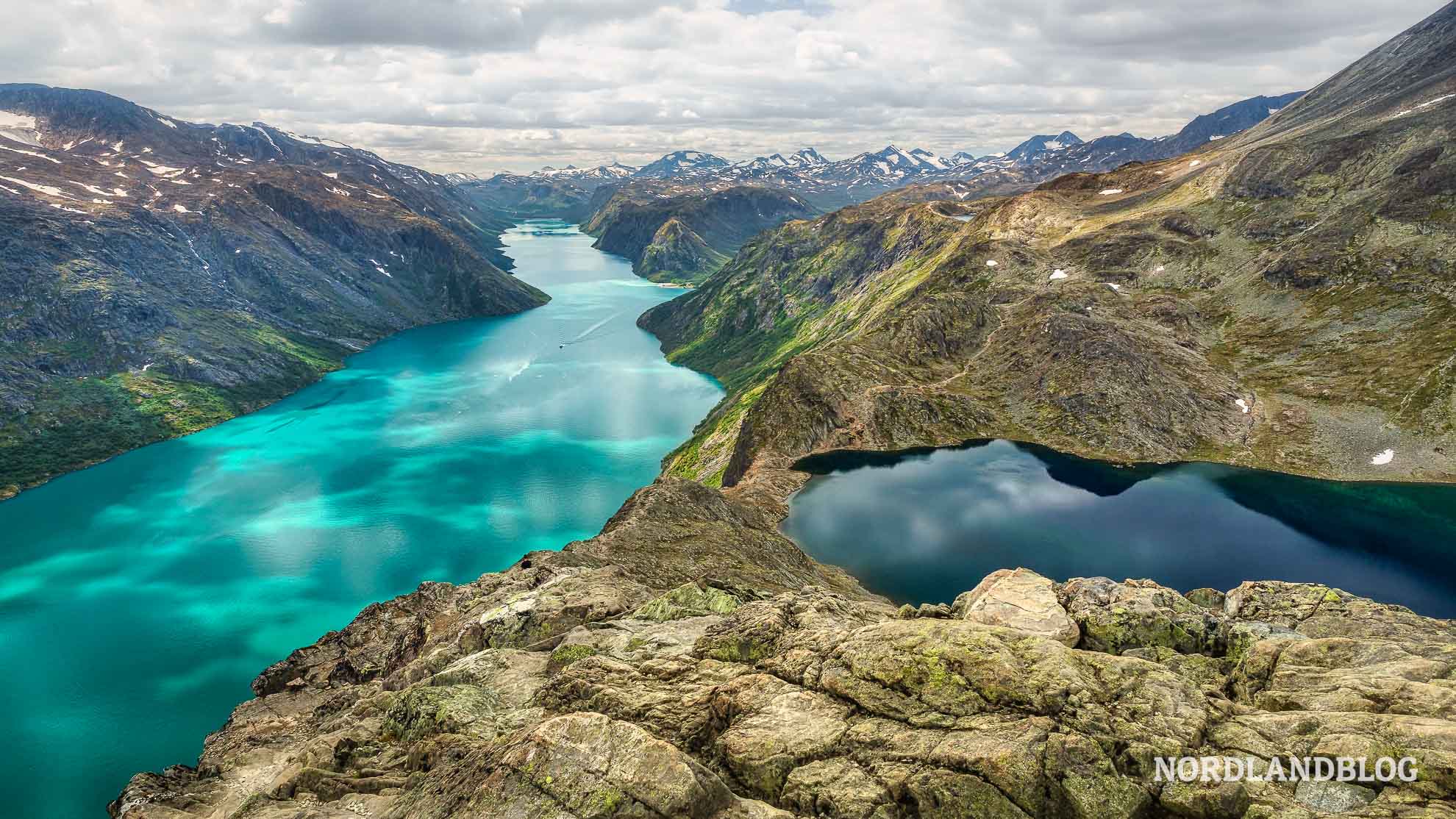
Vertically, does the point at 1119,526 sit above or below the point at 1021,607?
below

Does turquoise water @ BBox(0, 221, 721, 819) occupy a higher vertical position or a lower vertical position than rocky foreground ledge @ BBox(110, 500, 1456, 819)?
lower

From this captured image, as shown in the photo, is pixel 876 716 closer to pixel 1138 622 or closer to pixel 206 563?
pixel 1138 622

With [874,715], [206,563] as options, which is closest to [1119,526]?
[874,715]

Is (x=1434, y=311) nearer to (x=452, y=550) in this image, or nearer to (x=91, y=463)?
(x=452, y=550)

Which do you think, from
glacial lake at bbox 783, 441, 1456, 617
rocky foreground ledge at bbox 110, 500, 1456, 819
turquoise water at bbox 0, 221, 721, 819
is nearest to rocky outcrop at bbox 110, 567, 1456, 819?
rocky foreground ledge at bbox 110, 500, 1456, 819

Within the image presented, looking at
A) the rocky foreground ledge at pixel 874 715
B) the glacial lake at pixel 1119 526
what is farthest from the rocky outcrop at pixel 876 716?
the glacial lake at pixel 1119 526

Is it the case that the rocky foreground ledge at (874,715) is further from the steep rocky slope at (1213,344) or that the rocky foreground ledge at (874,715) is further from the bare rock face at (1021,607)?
the steep rocky slope at (1213,344)

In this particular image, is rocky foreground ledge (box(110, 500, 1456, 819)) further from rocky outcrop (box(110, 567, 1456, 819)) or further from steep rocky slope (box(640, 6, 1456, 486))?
steep rocky slope (box(640, 6, 1456, 486))
